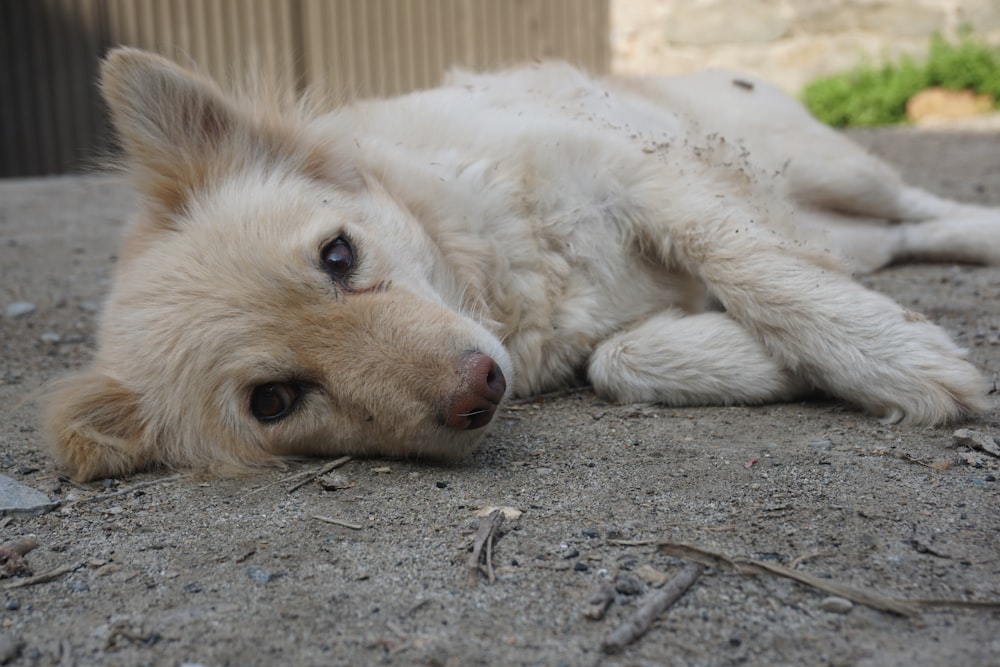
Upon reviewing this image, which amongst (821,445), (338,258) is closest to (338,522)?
(338,258)

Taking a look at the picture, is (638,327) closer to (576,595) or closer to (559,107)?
(559,107)

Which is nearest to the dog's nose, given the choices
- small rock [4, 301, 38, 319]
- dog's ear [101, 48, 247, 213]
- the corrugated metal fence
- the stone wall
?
dog's ear [101, 48, 247, 213]

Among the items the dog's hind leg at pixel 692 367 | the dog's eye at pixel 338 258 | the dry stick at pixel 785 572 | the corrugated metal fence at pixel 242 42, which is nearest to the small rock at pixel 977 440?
the dog's hind leg at pixel 692 367

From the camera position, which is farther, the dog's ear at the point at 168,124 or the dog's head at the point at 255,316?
the dog's ear at the point at 168,124

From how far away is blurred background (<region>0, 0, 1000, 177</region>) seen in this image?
8367mm

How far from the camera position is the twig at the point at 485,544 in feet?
5.97

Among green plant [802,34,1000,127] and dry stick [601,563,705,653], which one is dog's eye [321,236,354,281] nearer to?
dry stick [601,563,705,653]

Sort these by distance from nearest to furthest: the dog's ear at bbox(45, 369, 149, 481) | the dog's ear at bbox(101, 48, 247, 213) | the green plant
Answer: the dog's ear at bbox(45, 369, 149, 481)
the dog's ear at bbox(101, 48, 247, 213)
the green plant

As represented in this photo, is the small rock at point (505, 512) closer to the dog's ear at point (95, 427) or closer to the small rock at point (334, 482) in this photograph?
the small rock at point (334, 482)

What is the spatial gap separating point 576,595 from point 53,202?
6.29 meters

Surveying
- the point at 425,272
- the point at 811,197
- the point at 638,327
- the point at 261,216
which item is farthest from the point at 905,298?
the point at 261,216

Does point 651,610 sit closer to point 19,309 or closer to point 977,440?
point 977,440

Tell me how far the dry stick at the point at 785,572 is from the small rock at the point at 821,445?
654 mm

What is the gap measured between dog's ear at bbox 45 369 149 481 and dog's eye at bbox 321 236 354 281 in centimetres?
69
